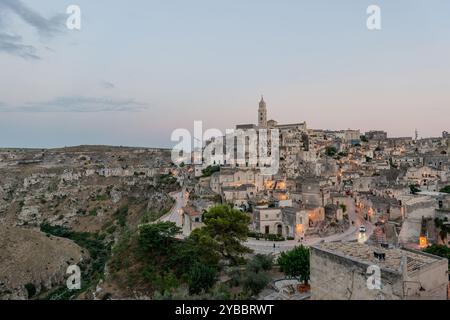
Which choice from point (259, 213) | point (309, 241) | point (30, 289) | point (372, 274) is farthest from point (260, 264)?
point (30, 289)

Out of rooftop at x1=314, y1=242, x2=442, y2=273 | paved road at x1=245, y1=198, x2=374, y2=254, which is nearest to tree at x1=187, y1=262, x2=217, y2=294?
rooftop at x1=314, y1=242, x2=442, y2=273

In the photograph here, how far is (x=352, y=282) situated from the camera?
13.8 m

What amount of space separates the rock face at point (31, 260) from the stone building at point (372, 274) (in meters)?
→ 42.5

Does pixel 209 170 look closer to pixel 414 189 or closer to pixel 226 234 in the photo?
pixel 414 189

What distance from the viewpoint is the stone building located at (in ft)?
41.3

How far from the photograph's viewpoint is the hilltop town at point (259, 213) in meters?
17.2

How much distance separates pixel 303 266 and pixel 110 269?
68.3ft

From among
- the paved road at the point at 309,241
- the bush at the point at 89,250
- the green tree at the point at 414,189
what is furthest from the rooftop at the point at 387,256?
the green tree at the point at 414,189

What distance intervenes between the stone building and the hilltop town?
0.06 metres

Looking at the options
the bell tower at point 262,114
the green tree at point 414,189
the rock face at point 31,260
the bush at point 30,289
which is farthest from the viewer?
the bell tower at point 262,114

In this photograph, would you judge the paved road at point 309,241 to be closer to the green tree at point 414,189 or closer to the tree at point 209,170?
the green tree at point 414,189

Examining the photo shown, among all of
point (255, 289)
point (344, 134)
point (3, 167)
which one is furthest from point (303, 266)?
point (3, 167)
